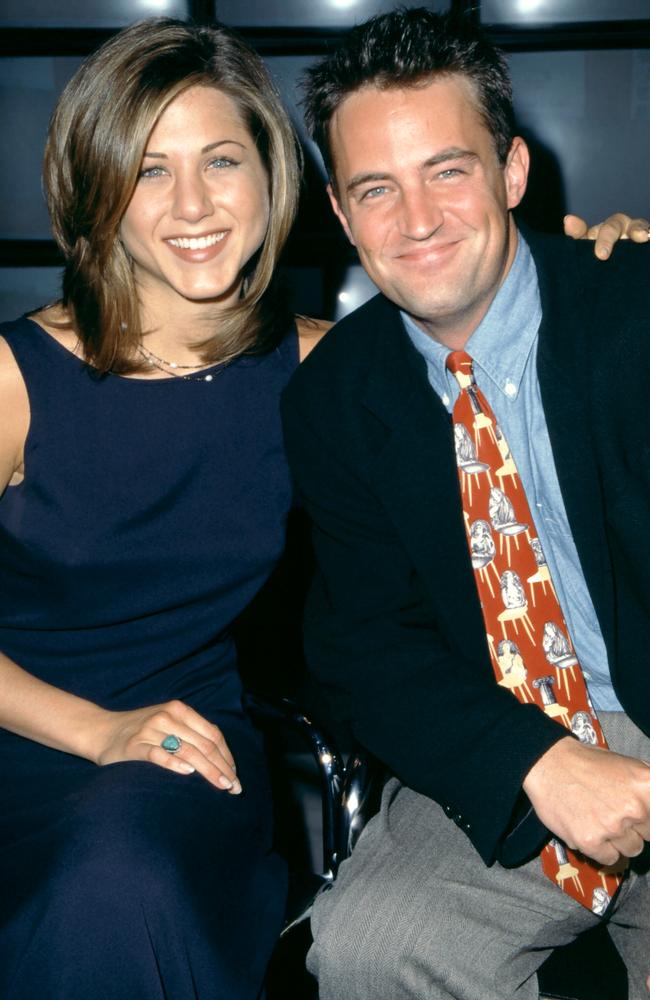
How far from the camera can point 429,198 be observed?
5.69ft

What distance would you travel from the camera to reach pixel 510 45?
2.54 meters

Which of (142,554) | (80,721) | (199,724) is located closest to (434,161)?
(142,554)

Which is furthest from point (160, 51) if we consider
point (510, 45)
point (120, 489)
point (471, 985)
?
point (471, 985)

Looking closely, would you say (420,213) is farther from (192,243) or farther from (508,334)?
(192,243)

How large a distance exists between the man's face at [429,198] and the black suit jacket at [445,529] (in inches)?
4.4

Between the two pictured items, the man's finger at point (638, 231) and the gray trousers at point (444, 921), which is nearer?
the gray trousers at point (444, 921)

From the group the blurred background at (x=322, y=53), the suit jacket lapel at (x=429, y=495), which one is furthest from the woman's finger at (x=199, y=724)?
the blurred background at (x=322, y=53)

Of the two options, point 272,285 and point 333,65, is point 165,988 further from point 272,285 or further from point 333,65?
point 333,65

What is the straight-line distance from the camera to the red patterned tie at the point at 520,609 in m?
1.65

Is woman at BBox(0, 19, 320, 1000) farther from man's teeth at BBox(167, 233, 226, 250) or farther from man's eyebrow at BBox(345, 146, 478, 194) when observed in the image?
man's eyebrow at BBox(345, 146, 478, 194)

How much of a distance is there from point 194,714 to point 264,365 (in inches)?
26.6

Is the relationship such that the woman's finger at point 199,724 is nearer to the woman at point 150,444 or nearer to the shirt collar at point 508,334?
the woman at point 150,444

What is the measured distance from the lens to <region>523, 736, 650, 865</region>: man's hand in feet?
4.83

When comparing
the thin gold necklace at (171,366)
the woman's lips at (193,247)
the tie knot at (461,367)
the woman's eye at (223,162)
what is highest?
the woman's eye at (223,162)
